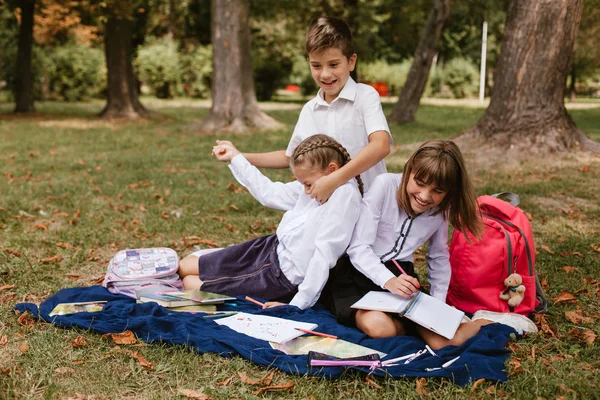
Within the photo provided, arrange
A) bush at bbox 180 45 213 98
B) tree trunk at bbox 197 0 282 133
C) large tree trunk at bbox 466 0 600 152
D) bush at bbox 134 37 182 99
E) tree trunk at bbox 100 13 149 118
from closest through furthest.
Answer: large tree trunk at bbox 466 0 600 152, tree trunk at bbox 197 0 282 133, tree trunk at bbox 100 13 149 118, bush at bbox 134 37 182 99, bush at bbox 180 45 213 98

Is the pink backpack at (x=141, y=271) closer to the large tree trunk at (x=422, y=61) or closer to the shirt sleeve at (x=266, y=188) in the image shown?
the shirt sleeve at (x=266, y=188)

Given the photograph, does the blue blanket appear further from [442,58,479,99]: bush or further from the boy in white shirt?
[442,58,479,99]: bush

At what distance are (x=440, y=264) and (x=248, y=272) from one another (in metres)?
1.25

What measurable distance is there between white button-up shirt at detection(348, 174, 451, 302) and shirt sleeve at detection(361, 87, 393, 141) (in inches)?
13.7

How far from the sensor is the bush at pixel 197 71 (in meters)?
28.8

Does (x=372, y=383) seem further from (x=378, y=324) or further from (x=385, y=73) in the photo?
(x=385, y=73)

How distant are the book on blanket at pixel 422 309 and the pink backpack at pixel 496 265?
0.48m

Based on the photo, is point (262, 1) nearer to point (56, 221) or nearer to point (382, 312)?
point (56, 221)

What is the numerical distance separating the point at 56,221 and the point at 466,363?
435 centimetres

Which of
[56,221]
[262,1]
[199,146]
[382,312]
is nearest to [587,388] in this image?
[382,312]

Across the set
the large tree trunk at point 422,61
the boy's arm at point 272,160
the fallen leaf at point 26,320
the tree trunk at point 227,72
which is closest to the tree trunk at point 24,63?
the tree trunk at point 227,72

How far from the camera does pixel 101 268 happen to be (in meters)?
4.57

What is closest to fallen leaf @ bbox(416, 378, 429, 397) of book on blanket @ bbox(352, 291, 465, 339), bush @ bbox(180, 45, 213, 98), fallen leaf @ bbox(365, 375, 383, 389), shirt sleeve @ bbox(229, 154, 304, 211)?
fallen leaf @ bbox(365, 375, 383, 389)

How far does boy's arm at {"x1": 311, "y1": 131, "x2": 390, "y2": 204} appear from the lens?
3.43m
